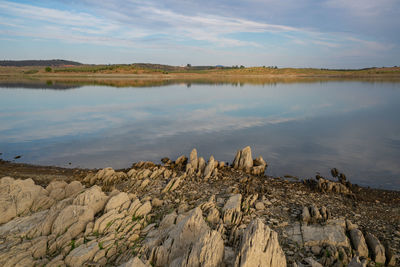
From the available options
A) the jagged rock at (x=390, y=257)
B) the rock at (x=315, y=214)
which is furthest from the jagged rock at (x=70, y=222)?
the jagged rock at (x=390, y=257)

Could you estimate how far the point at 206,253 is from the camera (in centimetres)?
529

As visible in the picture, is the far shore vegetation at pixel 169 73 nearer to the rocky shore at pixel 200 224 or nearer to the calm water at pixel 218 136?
the calm water at pixel 218 136

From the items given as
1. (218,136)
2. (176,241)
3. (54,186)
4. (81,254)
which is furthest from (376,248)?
(218,136)

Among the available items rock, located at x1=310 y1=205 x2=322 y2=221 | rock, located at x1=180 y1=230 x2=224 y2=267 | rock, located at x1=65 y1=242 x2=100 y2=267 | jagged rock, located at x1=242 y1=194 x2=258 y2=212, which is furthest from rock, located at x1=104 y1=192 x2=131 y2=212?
rock, located at x1=310 y1=205 x2=322 y2=221

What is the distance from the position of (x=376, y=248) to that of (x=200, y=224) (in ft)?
14.3

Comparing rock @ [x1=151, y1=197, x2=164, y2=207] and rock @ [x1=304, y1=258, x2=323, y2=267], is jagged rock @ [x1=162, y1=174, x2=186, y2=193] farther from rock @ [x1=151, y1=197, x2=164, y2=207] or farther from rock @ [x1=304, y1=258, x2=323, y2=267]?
rock @ [x1=304, y1=258, x2=323, y2=267]

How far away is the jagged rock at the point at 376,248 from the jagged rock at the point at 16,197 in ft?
33.3

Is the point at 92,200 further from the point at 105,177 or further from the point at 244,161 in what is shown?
the point at 244,161

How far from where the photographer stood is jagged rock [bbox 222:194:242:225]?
25.3 feet

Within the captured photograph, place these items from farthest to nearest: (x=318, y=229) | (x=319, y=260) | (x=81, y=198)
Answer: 1. (x=81, y=198)
2. (x=318, y=229)
3. (x=319, y=260)

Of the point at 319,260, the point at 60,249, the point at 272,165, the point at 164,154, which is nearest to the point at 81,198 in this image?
the point at 60,249

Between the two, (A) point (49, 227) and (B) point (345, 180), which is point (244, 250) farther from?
(B) point (345, 180)

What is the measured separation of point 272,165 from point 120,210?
28.8 ft

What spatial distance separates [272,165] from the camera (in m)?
14.0
